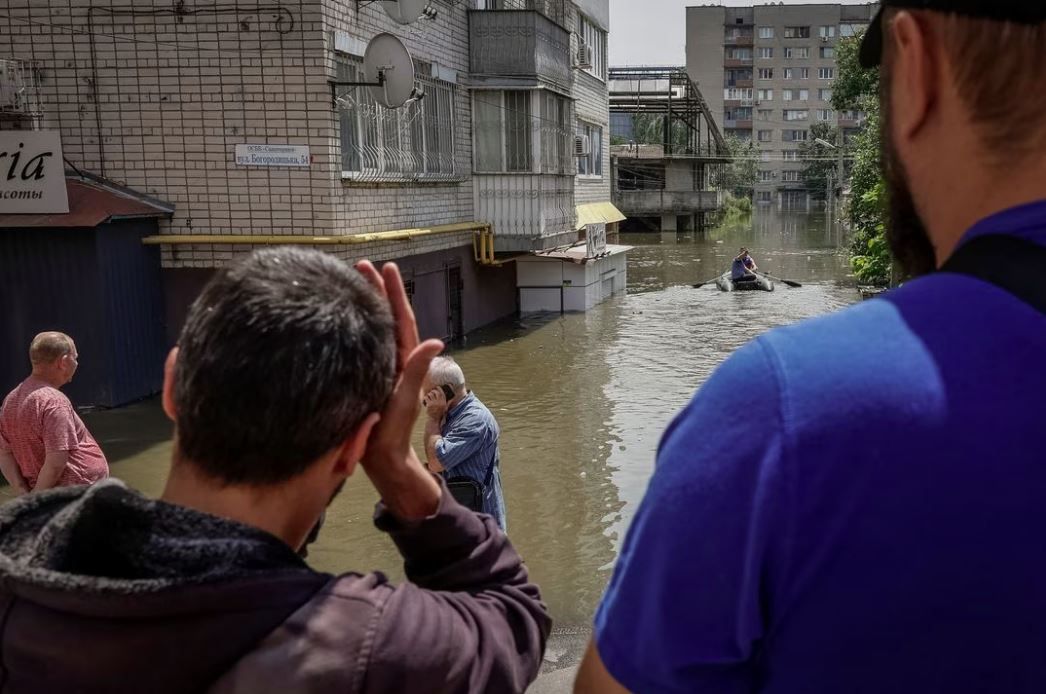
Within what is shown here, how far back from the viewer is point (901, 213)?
1.14m

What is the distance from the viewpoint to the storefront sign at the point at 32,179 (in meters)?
9.15

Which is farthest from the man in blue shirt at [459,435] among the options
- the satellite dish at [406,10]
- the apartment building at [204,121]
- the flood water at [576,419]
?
the satellite dish at [406,10]

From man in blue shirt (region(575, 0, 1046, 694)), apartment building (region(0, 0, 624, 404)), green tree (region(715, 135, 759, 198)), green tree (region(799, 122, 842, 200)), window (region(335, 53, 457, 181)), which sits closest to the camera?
man in blue shirt (region(575, 0, 1046, 694))

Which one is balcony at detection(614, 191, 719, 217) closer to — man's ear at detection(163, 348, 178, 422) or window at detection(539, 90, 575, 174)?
window at detection(539, 90, 575, 174)

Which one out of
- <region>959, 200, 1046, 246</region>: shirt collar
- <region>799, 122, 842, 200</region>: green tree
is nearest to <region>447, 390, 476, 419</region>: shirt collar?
<region>959, 200, 1046, 246</region>: shirt collar

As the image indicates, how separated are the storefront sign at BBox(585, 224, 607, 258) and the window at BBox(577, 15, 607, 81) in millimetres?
3859

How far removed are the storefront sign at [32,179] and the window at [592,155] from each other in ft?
42.4

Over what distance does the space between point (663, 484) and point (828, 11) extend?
283 ft

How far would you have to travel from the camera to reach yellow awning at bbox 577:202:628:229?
19645 mm

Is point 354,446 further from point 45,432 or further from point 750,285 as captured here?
point 750,285

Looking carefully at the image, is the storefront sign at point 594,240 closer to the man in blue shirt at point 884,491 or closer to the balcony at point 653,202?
the man in blue shirt at point 884,491

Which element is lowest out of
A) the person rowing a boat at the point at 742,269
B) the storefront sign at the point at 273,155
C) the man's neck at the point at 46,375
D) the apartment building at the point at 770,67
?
the person rowing a boat at the point at 742,269

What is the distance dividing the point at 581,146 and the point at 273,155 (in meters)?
10.7

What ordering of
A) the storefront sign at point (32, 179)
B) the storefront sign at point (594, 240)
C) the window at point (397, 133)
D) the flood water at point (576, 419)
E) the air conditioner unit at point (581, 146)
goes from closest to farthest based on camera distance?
the flood water at point (576, 419) → the storefront sign at point (32, 179) → the window at point (397, 133) → the storefront sign at point (594, 240) → the air conditioner unit at point (581, 146)
